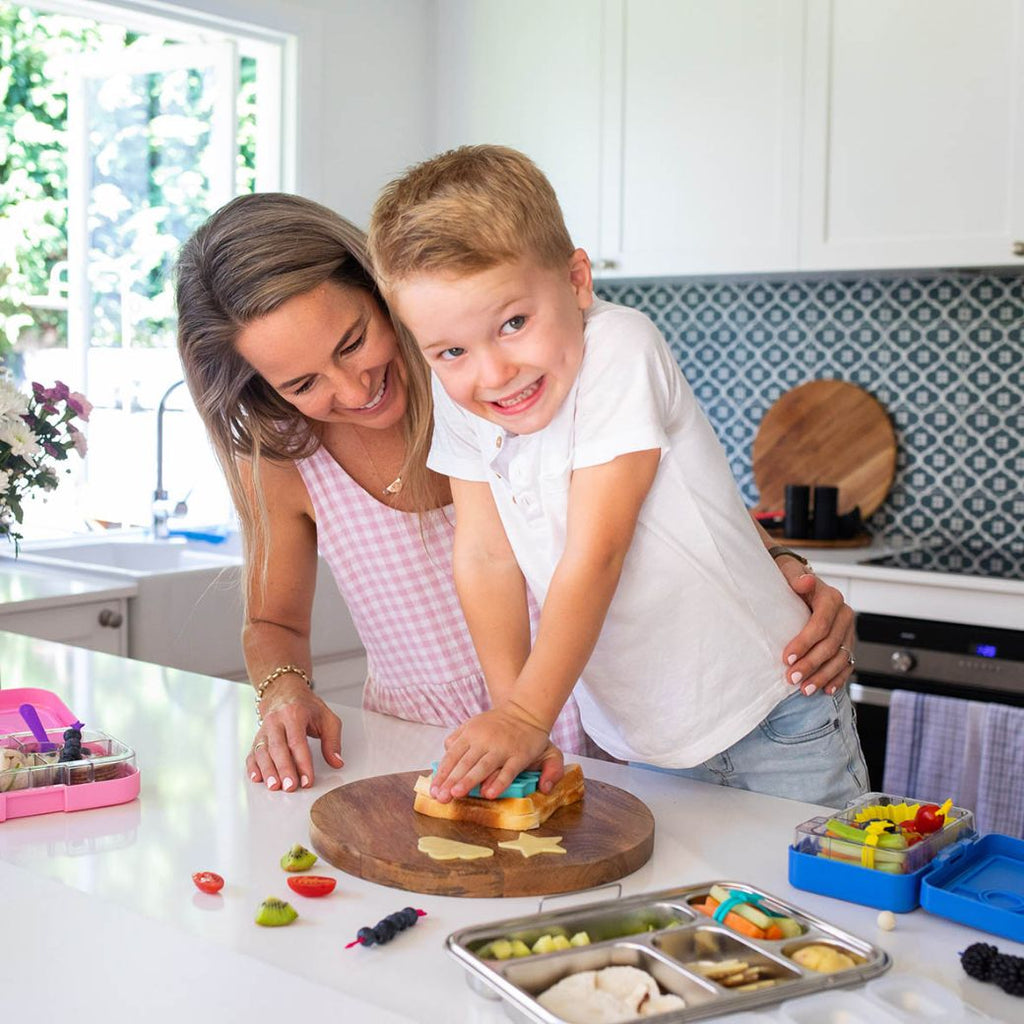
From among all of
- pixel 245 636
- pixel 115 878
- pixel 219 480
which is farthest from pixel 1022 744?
pixel 219 480

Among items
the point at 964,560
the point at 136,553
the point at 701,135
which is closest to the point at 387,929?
the point at 964,560

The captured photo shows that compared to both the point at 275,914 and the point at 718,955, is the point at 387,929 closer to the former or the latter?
the point at 275,914

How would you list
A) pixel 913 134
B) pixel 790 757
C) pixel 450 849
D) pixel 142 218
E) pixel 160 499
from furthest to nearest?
1. pixel 142 218
2. pixel 160 499
3. pixel 913 134
4. pixel 790 757
5. pixel 450 849

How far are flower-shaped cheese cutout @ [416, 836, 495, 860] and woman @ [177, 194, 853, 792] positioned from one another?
10.5 inches

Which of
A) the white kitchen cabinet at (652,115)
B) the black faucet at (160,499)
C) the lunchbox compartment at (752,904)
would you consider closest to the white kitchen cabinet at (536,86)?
the white kitchen cabinet at (652,115)

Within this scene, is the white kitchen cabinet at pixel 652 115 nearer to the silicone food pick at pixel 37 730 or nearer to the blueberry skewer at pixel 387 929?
the silicone food pick at pixel 37 730

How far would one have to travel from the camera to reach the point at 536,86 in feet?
12.4

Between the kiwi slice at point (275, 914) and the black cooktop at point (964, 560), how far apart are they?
2.28 metres

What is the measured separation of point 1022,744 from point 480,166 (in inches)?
78.3

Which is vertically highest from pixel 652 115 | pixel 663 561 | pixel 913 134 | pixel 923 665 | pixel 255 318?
pixel 652 115

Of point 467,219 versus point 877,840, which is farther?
point 467,219

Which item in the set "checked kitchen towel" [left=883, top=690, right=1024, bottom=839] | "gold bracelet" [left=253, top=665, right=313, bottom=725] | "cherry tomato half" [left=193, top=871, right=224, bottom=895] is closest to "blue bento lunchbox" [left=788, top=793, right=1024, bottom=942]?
"cherry tomato half" [left=193, top=871, right=224, bottom=895]

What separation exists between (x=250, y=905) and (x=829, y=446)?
2912mm

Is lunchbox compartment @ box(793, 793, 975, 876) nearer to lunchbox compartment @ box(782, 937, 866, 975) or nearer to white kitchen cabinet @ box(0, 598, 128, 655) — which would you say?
lunchbox compartment @ box(782, 937, 866, 975)
